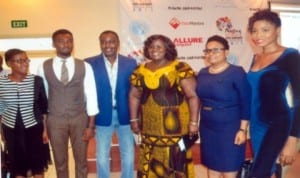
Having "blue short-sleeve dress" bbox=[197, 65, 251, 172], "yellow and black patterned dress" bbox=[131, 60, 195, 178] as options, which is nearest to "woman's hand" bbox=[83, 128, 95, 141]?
"yellow and black patterned dress" bbox=[131, 60, 195, 178]

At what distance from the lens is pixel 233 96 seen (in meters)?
2.52

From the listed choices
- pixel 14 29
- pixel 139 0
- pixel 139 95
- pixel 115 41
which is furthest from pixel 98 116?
pixel 14 29

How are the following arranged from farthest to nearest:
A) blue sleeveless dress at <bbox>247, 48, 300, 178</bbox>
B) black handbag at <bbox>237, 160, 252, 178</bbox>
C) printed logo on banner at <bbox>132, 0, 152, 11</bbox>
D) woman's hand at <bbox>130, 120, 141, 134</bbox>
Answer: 1. printed logo on banner at <bbox>132, 0, 152, 11</bbox>
2. woman's hand at <bbox>130, 120, 141, 134</bbox>
3. black handbag at <bbox>237, 160, 252, 178</bbox>
4. blue sleeveless dress at <bbox>247, 48, 300, 178</bbox>

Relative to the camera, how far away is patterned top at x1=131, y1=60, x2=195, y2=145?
272 cm

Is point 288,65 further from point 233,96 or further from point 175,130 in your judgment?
point 175,130

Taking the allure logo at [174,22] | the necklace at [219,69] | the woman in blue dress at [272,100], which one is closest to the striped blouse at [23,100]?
the necklace at [219,69]

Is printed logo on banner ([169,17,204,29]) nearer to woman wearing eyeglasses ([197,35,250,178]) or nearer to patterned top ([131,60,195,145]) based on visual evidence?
patterned top ([131,60,195,145])

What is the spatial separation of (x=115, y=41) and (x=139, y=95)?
52cm

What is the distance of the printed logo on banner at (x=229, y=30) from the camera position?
5037 mm

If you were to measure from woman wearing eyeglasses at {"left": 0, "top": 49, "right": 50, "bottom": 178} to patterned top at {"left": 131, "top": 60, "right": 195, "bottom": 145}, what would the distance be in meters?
0.82

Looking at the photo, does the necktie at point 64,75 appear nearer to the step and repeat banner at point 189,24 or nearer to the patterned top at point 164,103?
the patterned top at point 164,103

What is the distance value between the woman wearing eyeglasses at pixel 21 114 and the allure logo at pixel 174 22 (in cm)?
244

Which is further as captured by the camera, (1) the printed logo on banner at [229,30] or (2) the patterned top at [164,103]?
(1) the printed logo on banner at [229,30]

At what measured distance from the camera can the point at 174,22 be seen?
16.0 feet
